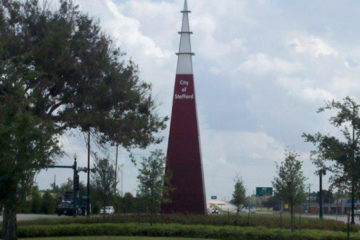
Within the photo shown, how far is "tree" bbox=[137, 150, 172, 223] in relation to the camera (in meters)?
46.1

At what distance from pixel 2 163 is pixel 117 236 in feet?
61.2

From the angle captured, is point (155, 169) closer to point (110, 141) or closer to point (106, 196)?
point (106, 196)

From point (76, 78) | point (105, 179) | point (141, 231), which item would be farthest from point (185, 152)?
point (76, 78)

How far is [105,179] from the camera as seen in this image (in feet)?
176

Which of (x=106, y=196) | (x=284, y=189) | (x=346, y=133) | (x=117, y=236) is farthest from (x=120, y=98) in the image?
(x=106, y=196)

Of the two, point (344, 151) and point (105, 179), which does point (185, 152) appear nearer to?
point (105, 179)

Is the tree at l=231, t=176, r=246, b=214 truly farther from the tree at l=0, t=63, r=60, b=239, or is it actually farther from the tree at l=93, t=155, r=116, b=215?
the tree at l=0, t=63, r=60, b=239

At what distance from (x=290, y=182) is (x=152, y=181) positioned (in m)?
8.77

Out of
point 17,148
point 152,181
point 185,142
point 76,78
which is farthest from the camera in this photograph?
point 185,142

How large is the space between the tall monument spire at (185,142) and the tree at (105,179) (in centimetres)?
438

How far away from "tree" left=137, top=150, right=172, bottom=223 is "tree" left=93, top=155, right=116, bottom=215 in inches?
267

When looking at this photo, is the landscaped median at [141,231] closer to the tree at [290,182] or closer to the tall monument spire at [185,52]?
the tree at [290,182]

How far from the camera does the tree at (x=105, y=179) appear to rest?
5338 cm

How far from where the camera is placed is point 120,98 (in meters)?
33.3
